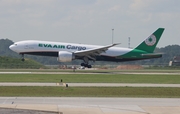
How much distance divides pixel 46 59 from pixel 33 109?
171 m

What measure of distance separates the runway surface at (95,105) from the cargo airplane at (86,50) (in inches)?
1390

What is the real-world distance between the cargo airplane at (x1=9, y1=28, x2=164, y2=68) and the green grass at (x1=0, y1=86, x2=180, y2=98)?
2924 cm

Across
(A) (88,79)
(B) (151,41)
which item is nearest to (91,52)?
(B) (151,41)

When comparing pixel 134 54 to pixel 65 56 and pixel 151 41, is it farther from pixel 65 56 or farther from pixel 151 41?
pixel 65 56

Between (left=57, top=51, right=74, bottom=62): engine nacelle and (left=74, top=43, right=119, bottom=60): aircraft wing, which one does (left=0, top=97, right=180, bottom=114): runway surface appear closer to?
(left=57, top=51, right=74, bottom=62): engine nacelle

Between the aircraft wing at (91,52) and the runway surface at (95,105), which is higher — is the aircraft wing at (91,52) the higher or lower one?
the higher one

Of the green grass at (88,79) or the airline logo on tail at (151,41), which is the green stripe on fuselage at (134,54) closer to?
the airline logo on tail at (151,41)

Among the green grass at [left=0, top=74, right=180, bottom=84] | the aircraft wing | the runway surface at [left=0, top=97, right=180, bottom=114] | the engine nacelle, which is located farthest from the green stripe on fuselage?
the runway surface at [left=0, top=97, right=180, bottom=114]

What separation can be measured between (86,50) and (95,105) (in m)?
40.0

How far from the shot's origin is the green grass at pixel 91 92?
84.0 feet

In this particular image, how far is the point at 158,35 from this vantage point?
213ft

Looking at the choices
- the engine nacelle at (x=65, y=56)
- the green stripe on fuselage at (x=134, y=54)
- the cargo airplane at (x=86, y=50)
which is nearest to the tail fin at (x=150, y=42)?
the cargo airplane at (x=86, y=50)

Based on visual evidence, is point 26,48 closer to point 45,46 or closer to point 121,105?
point 45,46

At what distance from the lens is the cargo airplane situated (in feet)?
194
